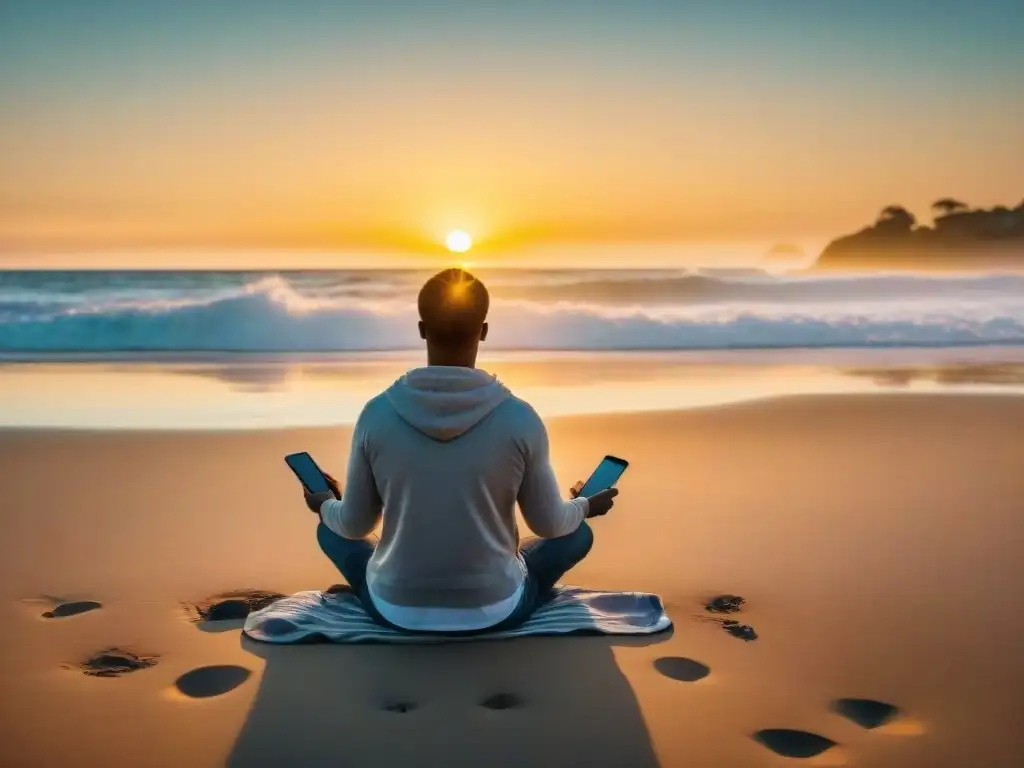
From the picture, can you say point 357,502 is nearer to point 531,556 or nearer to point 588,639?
point 531,556

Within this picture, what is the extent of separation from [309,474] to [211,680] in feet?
2.55

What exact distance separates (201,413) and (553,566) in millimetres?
5303

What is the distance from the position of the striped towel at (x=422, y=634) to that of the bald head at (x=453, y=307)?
1070 mm

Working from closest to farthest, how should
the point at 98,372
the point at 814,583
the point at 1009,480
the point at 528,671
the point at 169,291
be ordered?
the point at 528,671, the point at 814,583, the point at 1009,480, the point at 98,372, the point at 169,291

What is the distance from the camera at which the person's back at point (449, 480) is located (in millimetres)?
3010

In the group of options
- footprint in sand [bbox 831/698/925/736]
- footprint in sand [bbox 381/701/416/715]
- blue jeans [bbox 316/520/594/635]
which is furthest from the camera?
blue jeans [bbox 316/520/594/635]

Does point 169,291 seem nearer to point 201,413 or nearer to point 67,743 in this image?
point 201,413

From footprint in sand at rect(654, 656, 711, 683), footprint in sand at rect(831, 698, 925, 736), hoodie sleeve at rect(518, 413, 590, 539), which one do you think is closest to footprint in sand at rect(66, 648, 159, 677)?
hoodie sleeve at rect(518, 413, 590, 539)

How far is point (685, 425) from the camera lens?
7625 mm

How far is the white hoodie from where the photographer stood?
119 inches

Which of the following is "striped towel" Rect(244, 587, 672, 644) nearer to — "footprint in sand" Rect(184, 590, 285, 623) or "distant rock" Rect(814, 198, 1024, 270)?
"footprint in sand" Rect(184, 590, 285, 623)

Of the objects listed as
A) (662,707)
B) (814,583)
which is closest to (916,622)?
(814,583)

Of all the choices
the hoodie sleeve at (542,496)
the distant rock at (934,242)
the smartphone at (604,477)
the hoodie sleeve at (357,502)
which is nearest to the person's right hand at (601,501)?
the smartphone at (604,477)

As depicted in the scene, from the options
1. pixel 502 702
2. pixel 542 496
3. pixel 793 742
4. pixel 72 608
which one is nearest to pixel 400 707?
pixel 502 702
